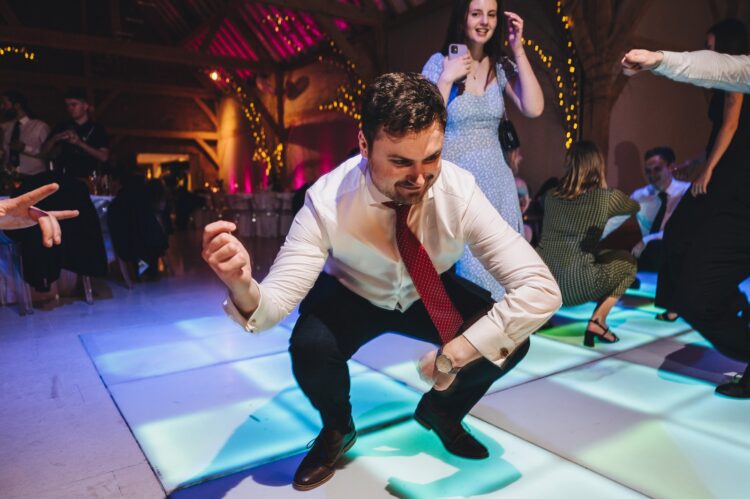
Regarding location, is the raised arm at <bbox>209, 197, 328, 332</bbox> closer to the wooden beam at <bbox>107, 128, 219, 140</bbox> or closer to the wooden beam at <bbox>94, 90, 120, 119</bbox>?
the wooden beam at <bbox>94, 90, 120, 119</bbox>

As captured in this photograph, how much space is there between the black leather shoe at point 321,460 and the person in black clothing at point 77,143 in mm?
3298

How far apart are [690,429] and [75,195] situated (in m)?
3.65

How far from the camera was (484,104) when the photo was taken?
197 cm

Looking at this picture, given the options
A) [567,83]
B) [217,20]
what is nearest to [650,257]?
[567,83]

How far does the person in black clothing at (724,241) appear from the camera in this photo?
178 cm

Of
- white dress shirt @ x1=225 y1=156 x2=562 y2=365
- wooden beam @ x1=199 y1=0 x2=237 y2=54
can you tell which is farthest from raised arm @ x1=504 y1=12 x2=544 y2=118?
wooden beam @ x1=199 y1=0 x2=237 y2=54

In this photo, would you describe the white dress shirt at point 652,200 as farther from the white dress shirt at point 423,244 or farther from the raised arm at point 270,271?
the raised arm at point 270,271

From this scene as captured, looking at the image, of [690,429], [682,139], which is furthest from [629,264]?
[682,139]

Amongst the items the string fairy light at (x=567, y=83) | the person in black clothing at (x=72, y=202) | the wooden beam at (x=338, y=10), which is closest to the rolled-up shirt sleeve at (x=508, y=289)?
the person in black clothing at (x=72, y=202)

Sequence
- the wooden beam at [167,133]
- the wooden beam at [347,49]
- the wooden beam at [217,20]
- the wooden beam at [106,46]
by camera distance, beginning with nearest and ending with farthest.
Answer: the wooden beam at [347,49] < the wooden beam at [106,46] < the wooden beam at [217,20] < the wooden beam at [167,133]

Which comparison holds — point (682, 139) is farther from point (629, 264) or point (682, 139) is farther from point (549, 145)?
point (629, 264)

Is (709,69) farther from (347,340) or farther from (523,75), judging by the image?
(347,340)

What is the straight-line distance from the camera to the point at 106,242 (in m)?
4.14

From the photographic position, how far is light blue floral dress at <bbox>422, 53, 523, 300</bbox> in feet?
6.46
